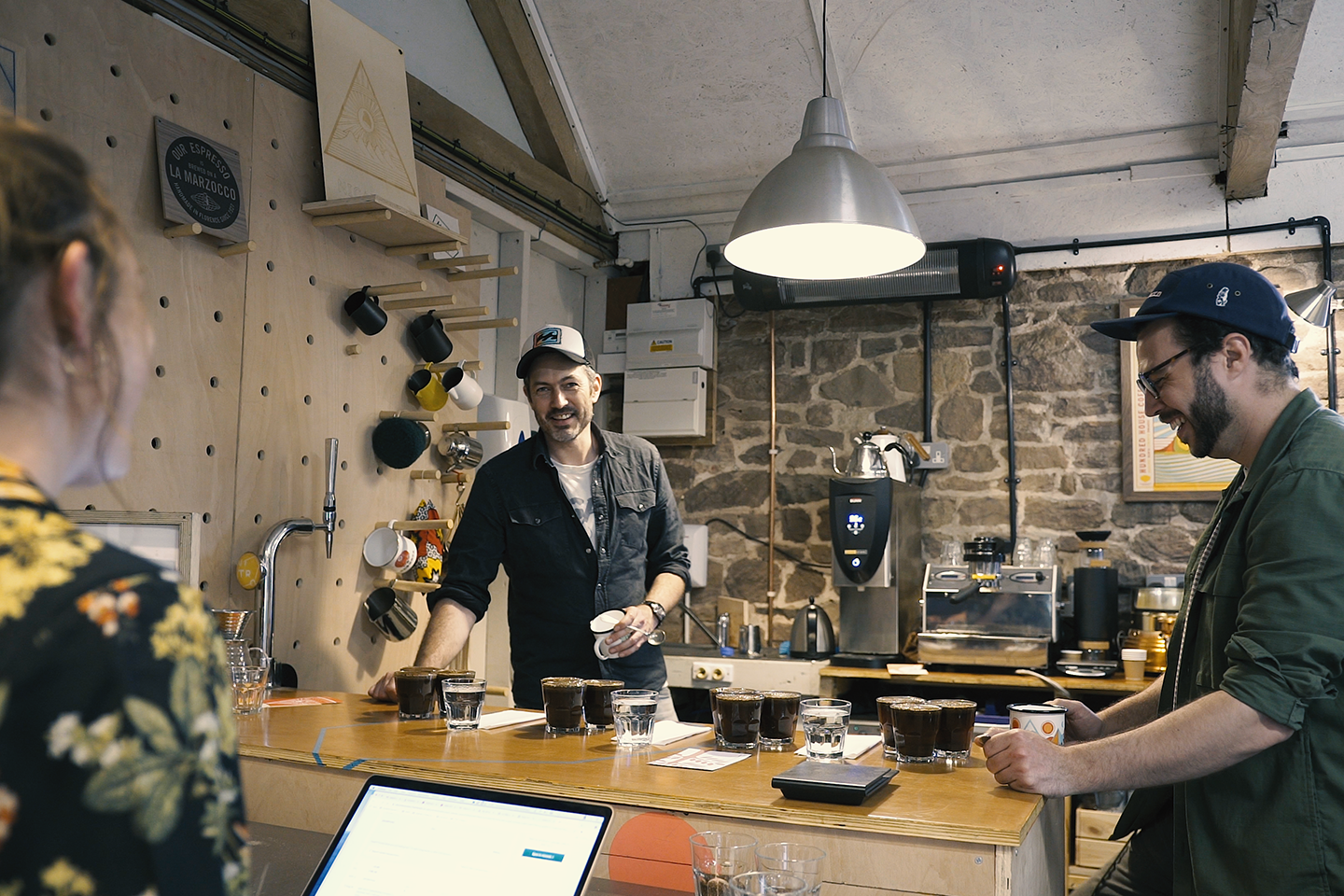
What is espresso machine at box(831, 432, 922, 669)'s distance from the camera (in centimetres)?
399

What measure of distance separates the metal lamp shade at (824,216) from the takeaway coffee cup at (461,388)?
3.99 ft

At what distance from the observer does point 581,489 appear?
2.85 m

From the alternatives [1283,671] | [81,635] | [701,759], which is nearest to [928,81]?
[1283,671]

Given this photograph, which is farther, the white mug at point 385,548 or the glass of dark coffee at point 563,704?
the white mug at point 385,548

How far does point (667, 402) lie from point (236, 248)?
2.52 m

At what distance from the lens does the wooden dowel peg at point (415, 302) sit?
3160mm

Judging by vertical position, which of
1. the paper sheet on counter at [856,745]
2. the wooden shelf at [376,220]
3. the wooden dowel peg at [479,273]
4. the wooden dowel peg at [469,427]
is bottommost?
the paper sheet on counter at [856,745]

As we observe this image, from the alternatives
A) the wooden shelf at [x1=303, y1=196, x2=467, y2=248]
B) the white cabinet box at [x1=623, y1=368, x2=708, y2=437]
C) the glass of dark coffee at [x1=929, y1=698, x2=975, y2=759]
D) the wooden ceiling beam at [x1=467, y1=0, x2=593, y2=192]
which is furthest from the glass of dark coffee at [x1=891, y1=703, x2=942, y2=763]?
the wooden ceiling beam at [x1=467, y1=0, x2=593, y2=192]

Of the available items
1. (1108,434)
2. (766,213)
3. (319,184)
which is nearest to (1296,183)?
(1108,434)

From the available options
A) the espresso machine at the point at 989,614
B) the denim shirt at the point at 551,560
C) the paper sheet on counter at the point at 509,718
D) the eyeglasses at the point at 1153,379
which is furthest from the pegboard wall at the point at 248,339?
the eyeglasses at the point at 1153,379

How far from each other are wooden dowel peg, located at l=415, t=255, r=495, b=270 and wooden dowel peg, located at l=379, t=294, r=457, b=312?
0.48ft

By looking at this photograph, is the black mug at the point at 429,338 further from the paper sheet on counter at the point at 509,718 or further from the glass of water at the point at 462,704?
the glass of water at the point at 462,704

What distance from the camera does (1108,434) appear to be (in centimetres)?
431

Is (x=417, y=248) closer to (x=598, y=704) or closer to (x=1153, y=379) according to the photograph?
(x=598, y=704)
